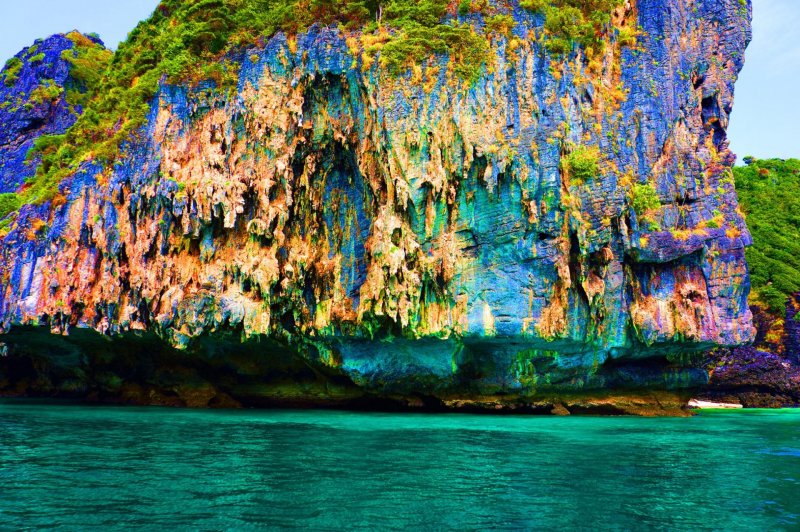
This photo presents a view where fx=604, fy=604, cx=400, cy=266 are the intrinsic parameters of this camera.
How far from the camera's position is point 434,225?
26.5m

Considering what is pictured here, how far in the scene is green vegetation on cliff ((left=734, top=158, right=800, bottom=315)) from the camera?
4516 cm

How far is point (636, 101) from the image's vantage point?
28.2 m

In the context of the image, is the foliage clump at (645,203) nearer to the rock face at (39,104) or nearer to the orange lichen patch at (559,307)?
the orange lichen patch at (559,307)

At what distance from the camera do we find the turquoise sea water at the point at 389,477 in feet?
29.1

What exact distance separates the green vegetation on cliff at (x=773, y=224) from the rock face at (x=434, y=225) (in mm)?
20693

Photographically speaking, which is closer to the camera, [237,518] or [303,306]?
[237,518]

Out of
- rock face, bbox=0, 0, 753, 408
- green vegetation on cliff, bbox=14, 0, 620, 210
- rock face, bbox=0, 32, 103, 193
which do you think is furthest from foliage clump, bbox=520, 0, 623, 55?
rock face, bbox=0, 32, 103, 193

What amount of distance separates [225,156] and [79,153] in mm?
11859

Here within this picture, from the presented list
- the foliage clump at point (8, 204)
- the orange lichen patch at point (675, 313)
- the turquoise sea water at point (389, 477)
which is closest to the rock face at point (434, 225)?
the orange lichen patch at point (675, 313)

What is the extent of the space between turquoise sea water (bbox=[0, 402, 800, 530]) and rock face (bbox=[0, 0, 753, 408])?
7.17 meters

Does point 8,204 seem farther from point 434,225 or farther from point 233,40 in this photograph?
point 434,225

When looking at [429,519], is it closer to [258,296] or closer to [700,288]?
[258,296]

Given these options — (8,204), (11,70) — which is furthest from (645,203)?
(11,70)

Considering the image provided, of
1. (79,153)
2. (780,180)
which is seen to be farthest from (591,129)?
(780,180)
